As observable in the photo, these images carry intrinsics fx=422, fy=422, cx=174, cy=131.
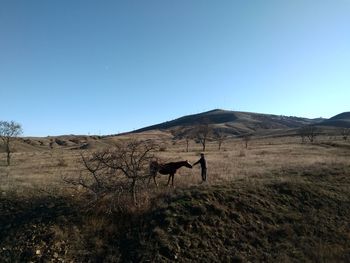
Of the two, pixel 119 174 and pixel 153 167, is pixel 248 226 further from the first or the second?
pixel 119 174

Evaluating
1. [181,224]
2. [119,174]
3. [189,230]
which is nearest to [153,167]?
[119,174]

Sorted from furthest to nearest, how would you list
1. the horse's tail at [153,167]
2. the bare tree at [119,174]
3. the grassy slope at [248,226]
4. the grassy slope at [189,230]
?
the horse's tail at [153,167] → the bare tree at [119,174] → the grassy slope at [248,226] → the grassy slope at [189,230]

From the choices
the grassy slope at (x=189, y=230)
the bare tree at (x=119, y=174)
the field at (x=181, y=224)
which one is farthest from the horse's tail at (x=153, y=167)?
the grassy slope at (x=189, y=230)

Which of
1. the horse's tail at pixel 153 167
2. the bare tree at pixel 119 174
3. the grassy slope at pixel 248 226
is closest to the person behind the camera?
the grassy slope at pixel 248 226

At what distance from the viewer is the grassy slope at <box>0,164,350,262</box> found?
1719 centimetres

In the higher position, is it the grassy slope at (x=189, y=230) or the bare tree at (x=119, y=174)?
the bare tree at (x=119, y=174)

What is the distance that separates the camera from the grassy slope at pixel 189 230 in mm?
17188

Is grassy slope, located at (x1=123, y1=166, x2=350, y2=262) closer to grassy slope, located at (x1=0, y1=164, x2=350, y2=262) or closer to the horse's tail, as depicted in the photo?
grassy slope, located at (x1=0, y1=164, x2=350, y2=262)

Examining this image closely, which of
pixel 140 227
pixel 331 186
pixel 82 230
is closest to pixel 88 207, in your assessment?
pixel 82 230

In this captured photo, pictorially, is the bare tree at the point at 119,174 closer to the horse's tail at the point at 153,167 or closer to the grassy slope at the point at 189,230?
the horse's tail at the point at 153,167

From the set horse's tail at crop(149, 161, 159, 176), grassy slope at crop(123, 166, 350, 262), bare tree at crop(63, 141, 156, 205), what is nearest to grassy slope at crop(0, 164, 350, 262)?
grassy slope at crop(123, 166, 350, 262)

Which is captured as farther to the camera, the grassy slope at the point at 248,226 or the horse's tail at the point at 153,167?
the horse's tail at the point at 153,167

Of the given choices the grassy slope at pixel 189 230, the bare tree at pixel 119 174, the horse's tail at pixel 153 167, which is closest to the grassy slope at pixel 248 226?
the grassy slope at pixel 189 230

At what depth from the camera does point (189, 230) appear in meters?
18.6
